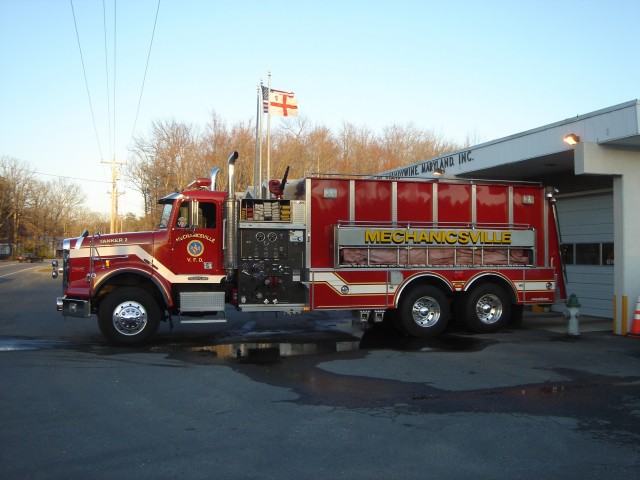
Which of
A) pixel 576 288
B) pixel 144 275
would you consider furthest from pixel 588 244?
pixel 144 275

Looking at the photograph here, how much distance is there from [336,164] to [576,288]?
37.7 meters

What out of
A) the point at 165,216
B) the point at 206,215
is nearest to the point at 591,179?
the point at 206,215

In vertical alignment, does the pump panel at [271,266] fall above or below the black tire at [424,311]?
above

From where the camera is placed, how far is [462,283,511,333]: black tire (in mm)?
12289

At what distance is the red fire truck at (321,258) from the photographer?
429 inches

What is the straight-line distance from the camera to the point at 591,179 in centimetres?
1493

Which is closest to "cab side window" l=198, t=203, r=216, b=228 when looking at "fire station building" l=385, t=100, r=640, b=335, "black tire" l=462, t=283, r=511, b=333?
"black tire" l=462, t=283, r=511, b=333

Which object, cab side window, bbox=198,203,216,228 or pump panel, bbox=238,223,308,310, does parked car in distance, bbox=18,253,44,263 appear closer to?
cab side window, bbox=198,203,216,228

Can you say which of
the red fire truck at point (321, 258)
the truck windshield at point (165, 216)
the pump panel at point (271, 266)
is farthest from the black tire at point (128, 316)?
the pump panel at point (271, 266)

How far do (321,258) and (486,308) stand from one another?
12.5ft

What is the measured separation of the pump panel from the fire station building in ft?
19.1

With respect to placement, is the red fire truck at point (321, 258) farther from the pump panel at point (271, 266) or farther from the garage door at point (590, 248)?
the garage door at point (590, 248)

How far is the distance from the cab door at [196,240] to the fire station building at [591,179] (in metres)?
7.15

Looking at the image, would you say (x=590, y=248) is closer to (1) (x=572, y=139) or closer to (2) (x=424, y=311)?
(1) (x=572, y=139)
